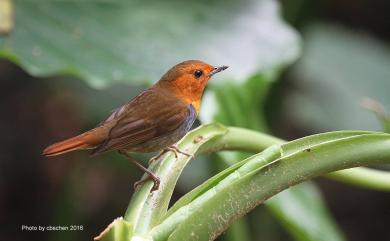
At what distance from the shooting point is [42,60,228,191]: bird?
1.67 m

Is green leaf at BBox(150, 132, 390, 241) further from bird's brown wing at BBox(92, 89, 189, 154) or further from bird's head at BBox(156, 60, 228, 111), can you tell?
bird's head at BBox(156, 60, 228, 111)

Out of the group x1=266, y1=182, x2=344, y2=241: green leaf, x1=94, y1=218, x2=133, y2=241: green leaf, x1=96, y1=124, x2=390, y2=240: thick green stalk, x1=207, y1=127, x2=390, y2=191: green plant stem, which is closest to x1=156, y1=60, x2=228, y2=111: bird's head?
x1=266, y1=182, x2=344, y2=241: green leaf

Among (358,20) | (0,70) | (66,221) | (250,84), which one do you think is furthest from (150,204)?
(358,20)

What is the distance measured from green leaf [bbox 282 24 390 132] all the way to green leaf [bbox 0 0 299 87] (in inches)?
51.7

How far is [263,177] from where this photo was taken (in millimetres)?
1100

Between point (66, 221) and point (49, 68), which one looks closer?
point (49, 68)

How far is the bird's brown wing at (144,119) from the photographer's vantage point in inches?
68.2

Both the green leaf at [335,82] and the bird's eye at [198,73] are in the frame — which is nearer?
the bird's eye at [198,73]

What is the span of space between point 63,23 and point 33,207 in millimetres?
2041

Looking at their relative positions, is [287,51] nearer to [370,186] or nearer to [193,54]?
[193,54]

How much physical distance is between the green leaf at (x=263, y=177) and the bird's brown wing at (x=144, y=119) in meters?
0.58

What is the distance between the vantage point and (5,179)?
4.10 m

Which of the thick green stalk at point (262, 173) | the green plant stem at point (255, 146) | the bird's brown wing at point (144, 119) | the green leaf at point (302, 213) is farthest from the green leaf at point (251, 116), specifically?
the thick green stalk at point (262, 173)

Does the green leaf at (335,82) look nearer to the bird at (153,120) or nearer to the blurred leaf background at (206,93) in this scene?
the blurred leaf background at (206,93)
